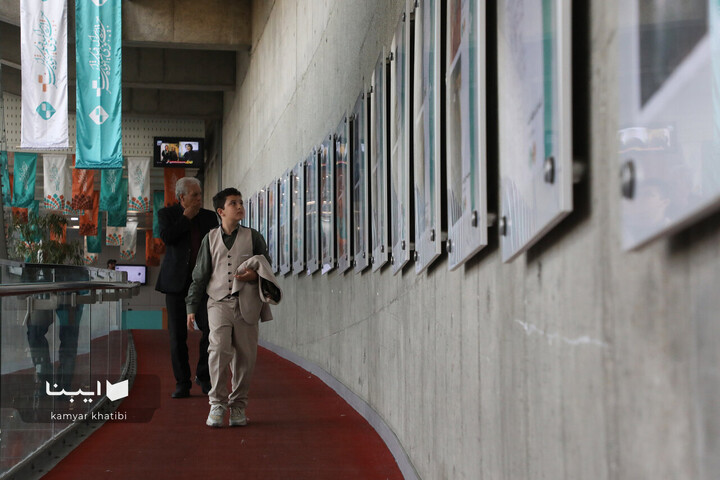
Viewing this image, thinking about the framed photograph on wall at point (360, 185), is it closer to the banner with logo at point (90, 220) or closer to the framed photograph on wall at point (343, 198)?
the framed photograph on wall at point (343, 198)

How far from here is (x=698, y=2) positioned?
40.4 inches

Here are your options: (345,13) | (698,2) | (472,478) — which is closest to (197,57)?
(345,13)

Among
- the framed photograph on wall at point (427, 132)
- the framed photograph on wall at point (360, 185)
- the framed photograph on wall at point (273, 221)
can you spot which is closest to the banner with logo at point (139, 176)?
the framed photograph on wall at point (273, 221)

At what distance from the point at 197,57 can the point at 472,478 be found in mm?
18487

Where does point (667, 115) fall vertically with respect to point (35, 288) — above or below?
above

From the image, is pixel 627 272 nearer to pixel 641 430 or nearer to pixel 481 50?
pixel 641 430

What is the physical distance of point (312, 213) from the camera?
8.64 meters

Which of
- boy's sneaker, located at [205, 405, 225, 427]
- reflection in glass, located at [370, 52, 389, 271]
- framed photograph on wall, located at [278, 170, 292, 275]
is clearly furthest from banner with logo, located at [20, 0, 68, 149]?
reflection in glass, located at [370, 52, 389, 271]

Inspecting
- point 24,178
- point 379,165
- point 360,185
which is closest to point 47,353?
point 379,165

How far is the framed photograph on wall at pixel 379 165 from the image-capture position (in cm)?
475

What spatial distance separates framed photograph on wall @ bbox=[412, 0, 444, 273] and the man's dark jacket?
3205 mm

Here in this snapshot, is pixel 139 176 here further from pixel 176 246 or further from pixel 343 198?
pixel 343 198

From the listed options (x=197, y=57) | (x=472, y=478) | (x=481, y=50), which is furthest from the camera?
(x=197, y=57)

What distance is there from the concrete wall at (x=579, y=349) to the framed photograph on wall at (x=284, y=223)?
602 cm
